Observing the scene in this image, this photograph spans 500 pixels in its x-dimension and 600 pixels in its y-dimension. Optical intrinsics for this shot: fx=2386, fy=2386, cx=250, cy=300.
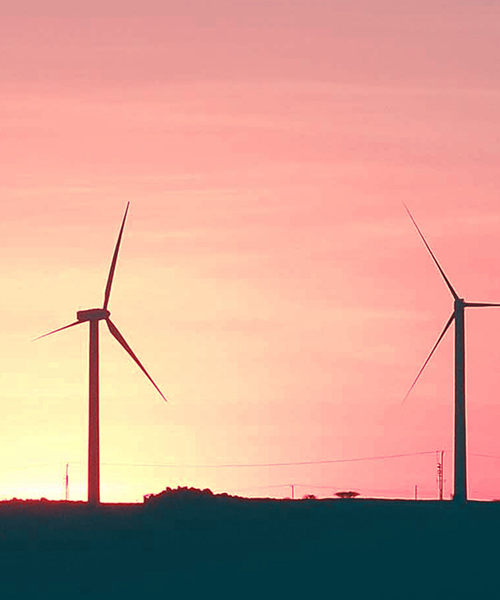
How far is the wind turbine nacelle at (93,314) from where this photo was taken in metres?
163

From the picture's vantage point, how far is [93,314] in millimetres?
163375

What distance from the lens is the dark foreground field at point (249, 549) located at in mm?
147000

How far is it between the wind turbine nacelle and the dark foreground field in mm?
13025

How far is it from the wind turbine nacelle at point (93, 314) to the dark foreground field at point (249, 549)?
13.0 meters

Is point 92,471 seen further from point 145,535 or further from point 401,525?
point 401,525

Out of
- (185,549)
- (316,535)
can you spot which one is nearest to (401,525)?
(316,535)

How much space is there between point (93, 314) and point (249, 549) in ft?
67.2

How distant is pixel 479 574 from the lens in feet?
503

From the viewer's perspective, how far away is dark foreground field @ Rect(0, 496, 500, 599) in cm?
14700

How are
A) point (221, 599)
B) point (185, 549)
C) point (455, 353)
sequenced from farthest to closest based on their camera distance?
1. point (455, 353)
2. point (185, 549)
3. point (221, 599)

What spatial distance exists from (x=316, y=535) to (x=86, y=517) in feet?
50.7

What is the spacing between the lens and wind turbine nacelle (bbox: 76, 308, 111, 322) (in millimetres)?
162750

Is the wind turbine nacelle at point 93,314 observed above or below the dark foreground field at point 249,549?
above

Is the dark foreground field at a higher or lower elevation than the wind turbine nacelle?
lower
